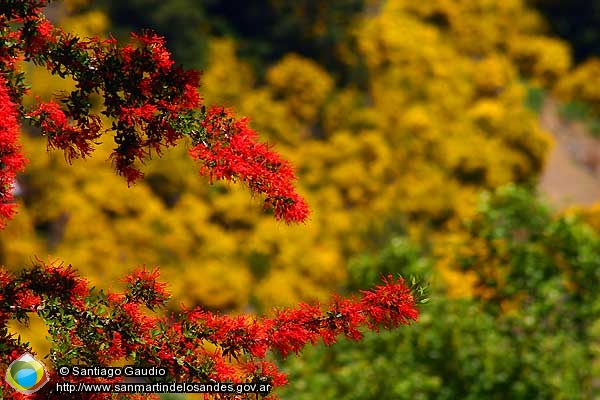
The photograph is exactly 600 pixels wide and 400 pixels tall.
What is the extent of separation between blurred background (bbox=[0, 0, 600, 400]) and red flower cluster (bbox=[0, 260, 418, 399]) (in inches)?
289

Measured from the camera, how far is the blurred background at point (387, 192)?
45.4 ft

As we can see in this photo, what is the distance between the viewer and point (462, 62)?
102 feet

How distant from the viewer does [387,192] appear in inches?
1030

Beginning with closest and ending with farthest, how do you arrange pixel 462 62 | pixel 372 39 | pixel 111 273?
1. pixel 111 273
2. pixel 372 39
3. pixel 462 62

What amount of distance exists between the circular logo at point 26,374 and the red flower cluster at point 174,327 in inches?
2.0

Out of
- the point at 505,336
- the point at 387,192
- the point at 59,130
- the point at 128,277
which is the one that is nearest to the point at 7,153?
the point at 59,130

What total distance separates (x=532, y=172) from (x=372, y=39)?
5567mm

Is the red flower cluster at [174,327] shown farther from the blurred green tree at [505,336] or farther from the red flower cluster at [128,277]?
the blurred green tree at [505,336]

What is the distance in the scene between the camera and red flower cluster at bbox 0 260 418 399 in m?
5.52

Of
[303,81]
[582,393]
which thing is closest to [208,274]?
[303,81]

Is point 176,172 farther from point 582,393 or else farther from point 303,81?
point 582,393

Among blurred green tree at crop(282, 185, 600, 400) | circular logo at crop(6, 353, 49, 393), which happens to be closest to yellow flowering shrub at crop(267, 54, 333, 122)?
blurred green tree at crop(282, 185, 600, 400)

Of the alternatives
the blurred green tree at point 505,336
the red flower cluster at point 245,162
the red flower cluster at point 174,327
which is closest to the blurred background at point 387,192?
the blurred green tree at point 505,336

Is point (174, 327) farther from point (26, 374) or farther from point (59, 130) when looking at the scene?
point (59, 130)
